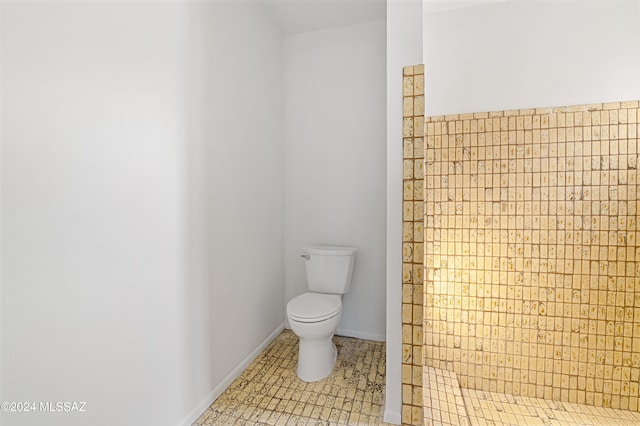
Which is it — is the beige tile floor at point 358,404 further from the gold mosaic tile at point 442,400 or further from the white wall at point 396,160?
the white wall at point 396,160

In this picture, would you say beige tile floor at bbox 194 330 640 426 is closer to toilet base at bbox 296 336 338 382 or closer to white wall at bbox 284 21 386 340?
toilet base at bbox 296 336 338 382

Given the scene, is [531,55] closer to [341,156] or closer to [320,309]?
[341,156]

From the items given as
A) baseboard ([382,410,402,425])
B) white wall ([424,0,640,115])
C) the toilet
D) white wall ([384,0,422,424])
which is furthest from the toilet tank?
white wall ([424,0,640,115])

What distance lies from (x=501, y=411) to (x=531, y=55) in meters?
2.08

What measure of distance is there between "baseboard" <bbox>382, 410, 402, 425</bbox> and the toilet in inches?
18.3

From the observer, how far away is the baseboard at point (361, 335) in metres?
2.33

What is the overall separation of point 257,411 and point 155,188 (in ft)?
4.04

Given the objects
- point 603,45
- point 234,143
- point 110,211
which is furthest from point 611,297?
point 110,211

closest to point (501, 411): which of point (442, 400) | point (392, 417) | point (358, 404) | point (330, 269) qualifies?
point (442, 400)

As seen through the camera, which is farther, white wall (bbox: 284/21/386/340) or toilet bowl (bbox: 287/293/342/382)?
white wall (bbox: 284/21/386/340)

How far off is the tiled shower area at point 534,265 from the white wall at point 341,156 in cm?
47

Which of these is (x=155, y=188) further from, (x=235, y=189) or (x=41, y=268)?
(x=235, y=189)

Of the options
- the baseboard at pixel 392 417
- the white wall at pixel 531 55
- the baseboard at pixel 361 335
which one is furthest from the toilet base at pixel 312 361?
the white wall at pixel 531 55

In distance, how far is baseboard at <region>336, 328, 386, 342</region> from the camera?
2326mm
